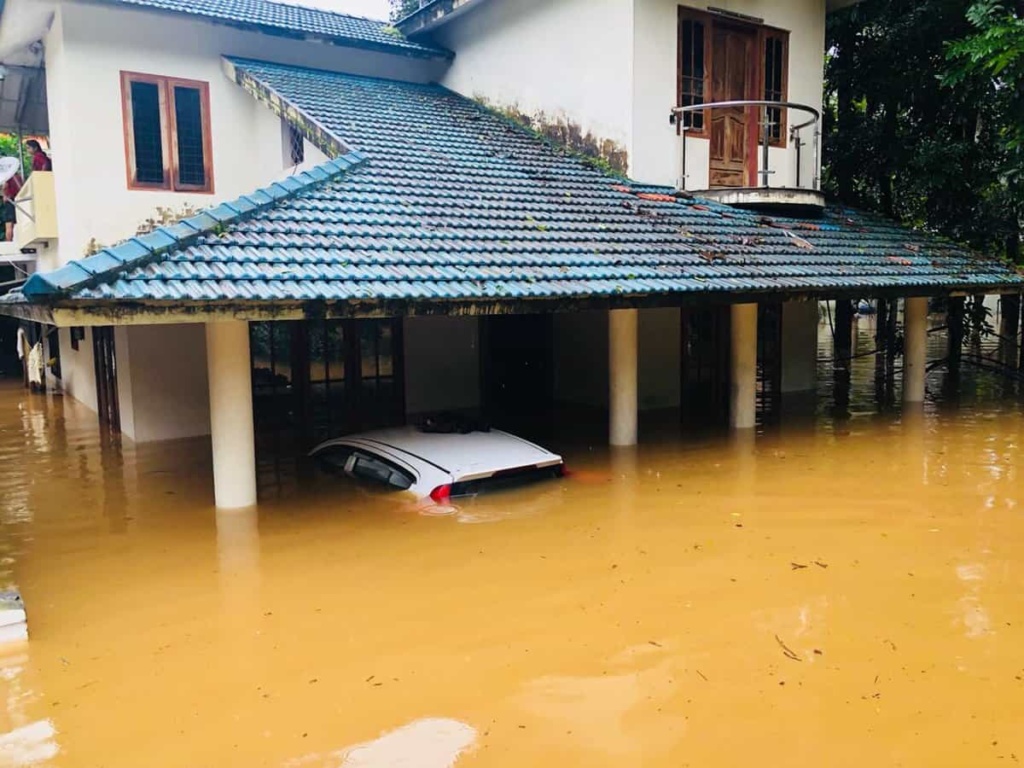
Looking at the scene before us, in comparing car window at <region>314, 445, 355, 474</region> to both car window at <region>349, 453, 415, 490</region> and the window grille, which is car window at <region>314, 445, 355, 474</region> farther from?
the window grille

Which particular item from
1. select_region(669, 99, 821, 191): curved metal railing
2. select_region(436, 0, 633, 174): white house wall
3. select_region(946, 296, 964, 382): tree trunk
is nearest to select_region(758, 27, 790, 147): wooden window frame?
select_region(669, 99, 821, 191): curved metal railing

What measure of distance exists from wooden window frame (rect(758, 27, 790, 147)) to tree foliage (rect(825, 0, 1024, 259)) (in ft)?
10.1

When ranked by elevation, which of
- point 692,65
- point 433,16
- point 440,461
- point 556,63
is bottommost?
point 440,461

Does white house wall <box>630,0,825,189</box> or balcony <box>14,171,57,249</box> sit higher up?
white house wall <box>630,0,825,189</box>

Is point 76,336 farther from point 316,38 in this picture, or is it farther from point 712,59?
point 712,59

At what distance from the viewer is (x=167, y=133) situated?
41.0 feet

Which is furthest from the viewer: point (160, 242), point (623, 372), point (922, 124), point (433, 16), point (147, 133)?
point (922, 124)

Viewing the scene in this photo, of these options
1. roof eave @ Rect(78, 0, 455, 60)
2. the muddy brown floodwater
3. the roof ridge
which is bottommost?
the muddy brown floodwater

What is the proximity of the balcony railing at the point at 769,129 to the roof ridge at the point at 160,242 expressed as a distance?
19.4ft

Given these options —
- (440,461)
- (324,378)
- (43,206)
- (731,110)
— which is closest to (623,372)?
(440,461)

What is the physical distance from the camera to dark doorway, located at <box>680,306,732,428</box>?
14.8m

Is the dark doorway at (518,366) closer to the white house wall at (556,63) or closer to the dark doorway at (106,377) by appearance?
the white house wall at (556,63)

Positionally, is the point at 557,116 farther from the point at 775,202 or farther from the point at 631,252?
the point at 631,252

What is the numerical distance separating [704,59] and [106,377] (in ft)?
38.1
